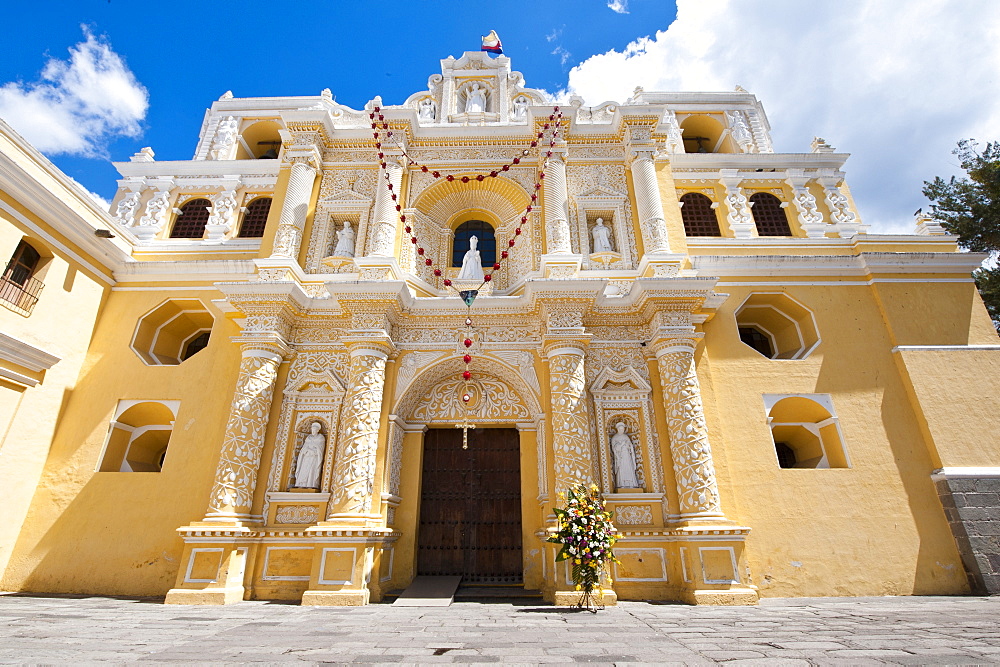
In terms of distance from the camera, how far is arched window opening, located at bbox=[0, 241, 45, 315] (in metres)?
8.62

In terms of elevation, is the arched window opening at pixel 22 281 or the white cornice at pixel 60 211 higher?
the white cornice at pixel 60 211

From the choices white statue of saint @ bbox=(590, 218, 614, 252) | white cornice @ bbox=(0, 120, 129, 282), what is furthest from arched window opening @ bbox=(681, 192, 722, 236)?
white cornice @ bbox=(0, 120, 129, 282)

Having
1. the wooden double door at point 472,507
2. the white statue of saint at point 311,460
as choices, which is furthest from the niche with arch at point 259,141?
the wooden double door at point 472,507

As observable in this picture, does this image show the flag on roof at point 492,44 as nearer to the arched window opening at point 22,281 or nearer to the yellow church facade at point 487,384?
the yellow church facade at point 487,384

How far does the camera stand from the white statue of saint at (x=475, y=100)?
13250mm

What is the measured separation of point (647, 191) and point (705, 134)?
7141 mm

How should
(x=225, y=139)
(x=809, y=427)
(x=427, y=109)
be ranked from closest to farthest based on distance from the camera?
(x=809, y=427) → (x=427, y=109) → (x=225, y=139)

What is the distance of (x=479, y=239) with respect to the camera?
493 inches

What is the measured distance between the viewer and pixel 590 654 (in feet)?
13.1

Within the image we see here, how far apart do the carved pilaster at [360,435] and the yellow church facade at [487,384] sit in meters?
0.05

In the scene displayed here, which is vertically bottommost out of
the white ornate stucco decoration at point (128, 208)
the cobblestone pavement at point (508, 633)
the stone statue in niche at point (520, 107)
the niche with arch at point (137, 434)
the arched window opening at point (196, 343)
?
the cobblestone pavement at point (508, 633)

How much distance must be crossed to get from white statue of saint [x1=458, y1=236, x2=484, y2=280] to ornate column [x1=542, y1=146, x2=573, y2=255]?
162 cm

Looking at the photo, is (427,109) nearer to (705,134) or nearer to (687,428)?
(705,134)

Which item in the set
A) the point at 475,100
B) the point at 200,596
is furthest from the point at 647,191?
the point at 200,596
